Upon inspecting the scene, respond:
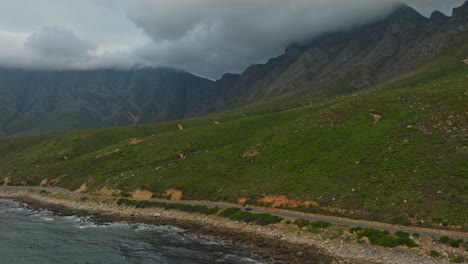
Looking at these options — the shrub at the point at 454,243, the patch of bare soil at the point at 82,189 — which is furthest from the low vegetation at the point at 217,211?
the shrub at the point at 454,243

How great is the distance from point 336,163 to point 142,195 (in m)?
43.6

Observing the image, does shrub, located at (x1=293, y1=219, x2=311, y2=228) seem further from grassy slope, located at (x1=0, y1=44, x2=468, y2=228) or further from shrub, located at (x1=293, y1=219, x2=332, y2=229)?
grassy slope, located at (x1=0, y1=44, x2=468, y2=228)

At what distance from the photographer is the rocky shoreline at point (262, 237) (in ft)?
141

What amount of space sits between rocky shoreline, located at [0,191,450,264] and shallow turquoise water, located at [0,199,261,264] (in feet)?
9.55

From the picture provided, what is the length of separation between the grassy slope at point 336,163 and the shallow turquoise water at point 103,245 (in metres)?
19.3

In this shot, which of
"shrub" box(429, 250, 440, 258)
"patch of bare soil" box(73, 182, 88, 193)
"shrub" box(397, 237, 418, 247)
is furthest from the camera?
"patch of bare soil" box(73, 182, 88, 193)

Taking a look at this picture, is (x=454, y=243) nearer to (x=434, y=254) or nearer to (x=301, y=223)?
(x=434, y=254)

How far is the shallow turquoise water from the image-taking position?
48031mm

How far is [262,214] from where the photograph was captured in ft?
202

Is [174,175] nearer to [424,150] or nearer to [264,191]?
[264,191]

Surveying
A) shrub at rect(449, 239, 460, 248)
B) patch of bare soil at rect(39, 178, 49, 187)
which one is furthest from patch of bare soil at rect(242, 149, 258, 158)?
patch of bare soil at rect(39, 178, 49, 187)

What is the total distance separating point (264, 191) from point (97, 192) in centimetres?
4789

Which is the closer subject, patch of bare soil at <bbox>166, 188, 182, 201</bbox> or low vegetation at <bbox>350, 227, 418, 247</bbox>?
low vegetation at <bbox>350, 227, 418, 247</bbox>

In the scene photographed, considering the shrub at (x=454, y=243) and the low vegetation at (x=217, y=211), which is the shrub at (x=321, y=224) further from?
the shrub at (x=454, y=243)
